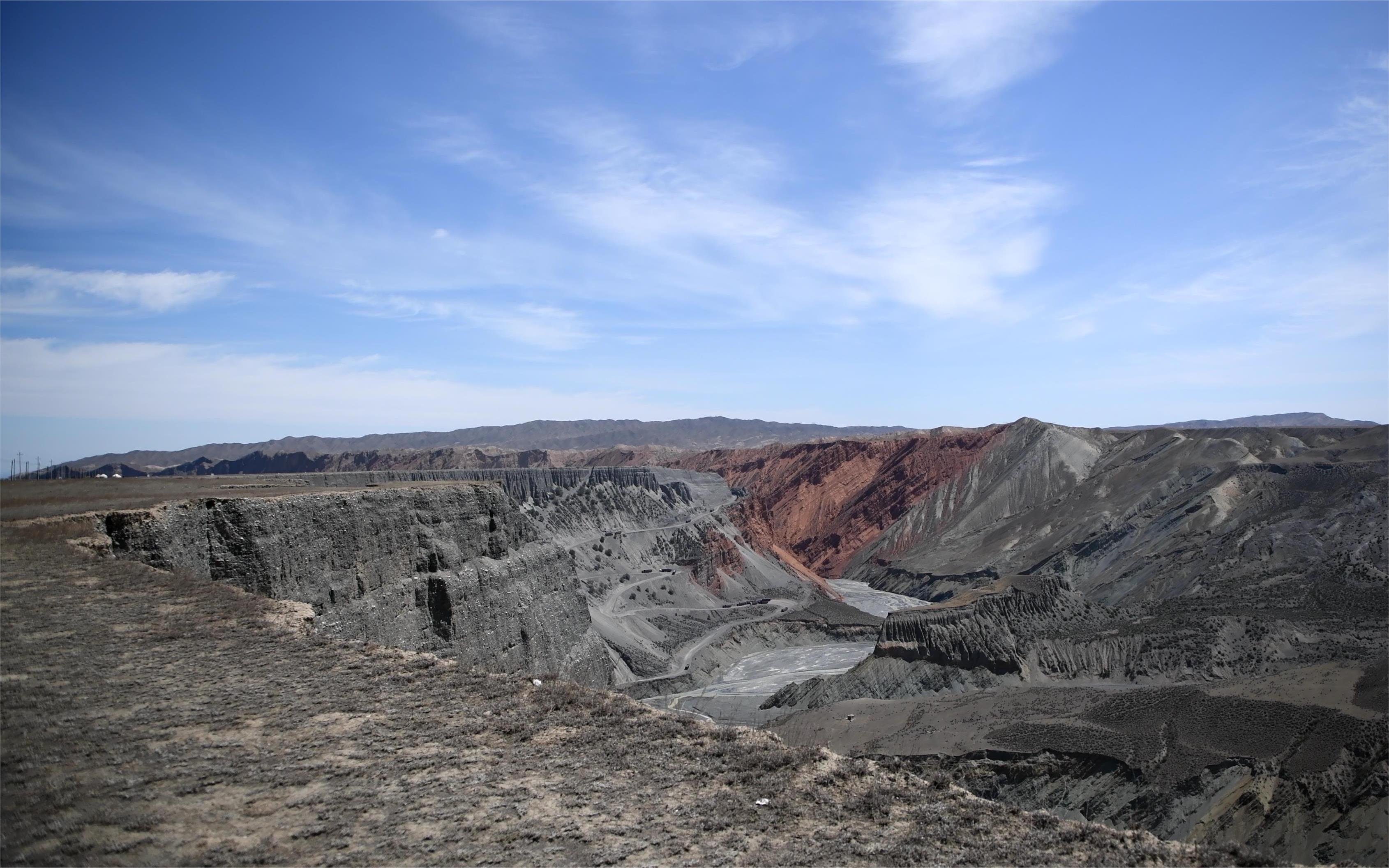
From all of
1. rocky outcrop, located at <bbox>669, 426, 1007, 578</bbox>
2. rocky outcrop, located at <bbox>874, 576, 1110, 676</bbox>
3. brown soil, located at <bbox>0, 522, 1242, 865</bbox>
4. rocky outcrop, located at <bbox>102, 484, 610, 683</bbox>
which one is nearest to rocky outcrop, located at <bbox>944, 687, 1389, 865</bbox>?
rocky outcrop, located at <bbox>874, 576, 1110, 676</bbox>

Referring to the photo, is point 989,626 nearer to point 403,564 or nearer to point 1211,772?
point 1211,772

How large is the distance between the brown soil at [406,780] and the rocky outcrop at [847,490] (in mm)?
62509

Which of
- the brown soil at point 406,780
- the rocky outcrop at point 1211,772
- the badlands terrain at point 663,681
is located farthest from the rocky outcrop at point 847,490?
the brown soil at point 406,780

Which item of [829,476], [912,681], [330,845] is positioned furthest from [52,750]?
[829,476]

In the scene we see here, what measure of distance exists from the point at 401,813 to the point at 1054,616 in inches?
1542

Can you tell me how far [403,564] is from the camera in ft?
86.0

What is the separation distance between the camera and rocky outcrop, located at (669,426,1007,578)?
84125 millimetres

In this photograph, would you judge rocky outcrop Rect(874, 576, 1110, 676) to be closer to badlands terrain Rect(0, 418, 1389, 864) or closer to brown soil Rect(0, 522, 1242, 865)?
badlands terrain Rect(0, 418, 1389, 864)

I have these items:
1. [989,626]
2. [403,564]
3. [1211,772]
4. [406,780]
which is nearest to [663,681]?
[989,626]

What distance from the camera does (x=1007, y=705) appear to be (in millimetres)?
26375

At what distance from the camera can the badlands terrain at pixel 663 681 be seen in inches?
282

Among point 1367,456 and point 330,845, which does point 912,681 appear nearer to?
point 330,845

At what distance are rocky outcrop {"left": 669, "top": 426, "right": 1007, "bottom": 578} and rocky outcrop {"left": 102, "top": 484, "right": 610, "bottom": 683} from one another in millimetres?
40479

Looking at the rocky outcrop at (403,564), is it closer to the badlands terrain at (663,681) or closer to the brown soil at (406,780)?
the badlands terrain at (663,681)
